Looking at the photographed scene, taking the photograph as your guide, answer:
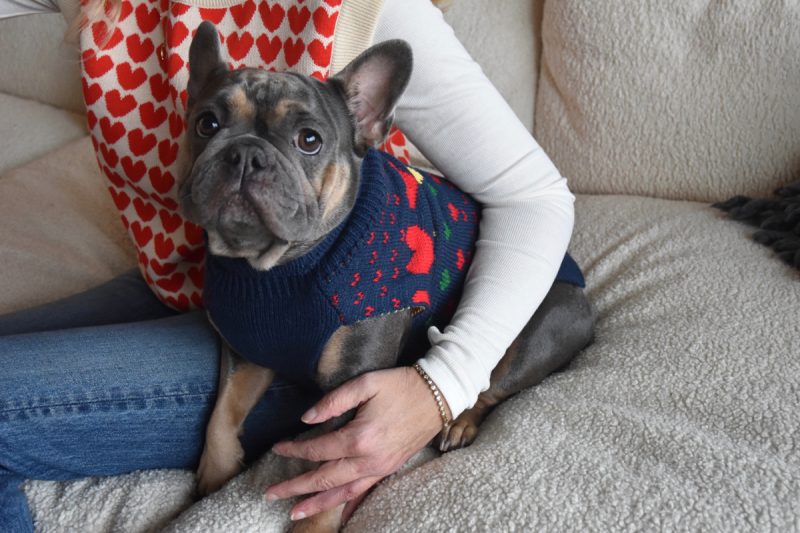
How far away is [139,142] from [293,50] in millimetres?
288

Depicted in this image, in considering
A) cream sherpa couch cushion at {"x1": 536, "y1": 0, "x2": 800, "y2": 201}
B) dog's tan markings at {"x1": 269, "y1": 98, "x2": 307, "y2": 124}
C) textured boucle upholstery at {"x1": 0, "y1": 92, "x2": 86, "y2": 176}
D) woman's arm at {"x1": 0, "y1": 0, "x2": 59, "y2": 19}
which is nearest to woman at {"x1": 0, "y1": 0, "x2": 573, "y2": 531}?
dog's tan markings at {"x1": 269, "y1": 98, "x2": 307, "y2": 124}

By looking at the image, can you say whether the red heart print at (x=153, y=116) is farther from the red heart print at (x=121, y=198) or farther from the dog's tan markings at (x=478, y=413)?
the dog's tan markings at (x=478, y=413)

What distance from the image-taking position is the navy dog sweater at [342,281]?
0.93 meters

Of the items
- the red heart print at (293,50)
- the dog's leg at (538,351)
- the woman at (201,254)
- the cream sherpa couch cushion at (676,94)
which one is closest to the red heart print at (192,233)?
the woman at (201,254)

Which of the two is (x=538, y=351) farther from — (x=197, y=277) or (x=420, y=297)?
(x=197, y=277)

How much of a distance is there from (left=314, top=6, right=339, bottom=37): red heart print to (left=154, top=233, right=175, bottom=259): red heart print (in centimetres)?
42

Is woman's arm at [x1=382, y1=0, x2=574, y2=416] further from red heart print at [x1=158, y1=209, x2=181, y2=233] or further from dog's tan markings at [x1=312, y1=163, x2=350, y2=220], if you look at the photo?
red heart print at [x1=158, y1=209, x2=181, y2=233]

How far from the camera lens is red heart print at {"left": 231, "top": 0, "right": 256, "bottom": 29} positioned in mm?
1104

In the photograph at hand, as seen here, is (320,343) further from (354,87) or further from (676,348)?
(676,348)

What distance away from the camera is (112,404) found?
3.33ft

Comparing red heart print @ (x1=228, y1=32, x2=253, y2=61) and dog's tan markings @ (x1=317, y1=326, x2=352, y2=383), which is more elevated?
red heart print @ (x1=228, y1=32, x2=253, y2=61)

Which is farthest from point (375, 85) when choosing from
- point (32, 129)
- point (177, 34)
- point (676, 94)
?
point (32, 129)

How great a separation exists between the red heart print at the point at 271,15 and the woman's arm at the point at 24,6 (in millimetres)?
557

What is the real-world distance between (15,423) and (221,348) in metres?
0.30
